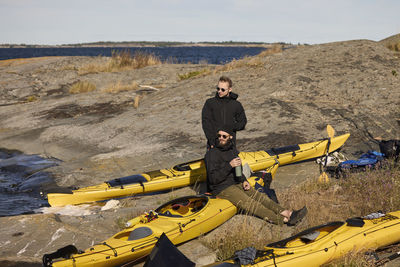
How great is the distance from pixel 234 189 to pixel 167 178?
8.28 ft

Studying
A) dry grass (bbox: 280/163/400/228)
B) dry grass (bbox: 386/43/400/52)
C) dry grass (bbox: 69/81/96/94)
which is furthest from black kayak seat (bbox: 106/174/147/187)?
dry grass (bbox: 386/43/400/52)

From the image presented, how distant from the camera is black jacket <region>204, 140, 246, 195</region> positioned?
19.2 feet

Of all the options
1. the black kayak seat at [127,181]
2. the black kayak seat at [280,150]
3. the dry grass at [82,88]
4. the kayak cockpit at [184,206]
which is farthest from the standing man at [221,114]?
the dry grass at [82,88]

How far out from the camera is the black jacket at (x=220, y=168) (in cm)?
585

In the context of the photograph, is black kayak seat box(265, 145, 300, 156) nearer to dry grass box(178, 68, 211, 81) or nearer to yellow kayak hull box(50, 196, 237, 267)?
yellow kayak hull box(50, 196, 237, 267)

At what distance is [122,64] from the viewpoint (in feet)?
76.8

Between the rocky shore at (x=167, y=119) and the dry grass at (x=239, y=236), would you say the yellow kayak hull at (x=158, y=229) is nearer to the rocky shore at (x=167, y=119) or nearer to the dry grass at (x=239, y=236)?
the dry grass at (x=239, y=236)

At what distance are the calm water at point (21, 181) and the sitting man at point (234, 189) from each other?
13.9 feet

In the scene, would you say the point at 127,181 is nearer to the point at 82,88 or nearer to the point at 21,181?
the point at 21,181

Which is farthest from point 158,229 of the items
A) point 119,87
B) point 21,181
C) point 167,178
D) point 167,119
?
point 119,87

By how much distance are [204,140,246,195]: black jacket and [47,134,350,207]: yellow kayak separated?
7.61 ft

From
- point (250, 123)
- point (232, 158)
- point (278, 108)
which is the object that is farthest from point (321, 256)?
point (278, 108)

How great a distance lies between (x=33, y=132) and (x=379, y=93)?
12.5 m

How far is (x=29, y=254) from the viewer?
5367 millimetres
